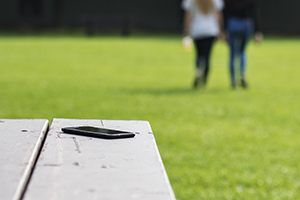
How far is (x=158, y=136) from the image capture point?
6.47m

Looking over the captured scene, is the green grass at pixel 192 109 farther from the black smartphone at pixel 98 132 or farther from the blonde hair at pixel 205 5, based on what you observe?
the black smartphone at pixel 98 132

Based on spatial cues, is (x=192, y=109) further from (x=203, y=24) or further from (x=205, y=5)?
(x=205, y=5)

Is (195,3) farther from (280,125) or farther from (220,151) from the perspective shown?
(220,151)

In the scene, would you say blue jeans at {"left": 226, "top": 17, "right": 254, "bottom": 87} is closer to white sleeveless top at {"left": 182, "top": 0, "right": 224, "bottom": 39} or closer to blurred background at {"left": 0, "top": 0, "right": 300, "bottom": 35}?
white sleeveless top at {"left": 182, "top": 0, "right": 224, "bottom": 39}

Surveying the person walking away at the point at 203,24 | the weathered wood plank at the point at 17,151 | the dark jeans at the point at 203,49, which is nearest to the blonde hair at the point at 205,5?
the person walking away at the point at 203,24

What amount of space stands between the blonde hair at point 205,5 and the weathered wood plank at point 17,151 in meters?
8.46

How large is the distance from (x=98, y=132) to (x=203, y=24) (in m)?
8.54

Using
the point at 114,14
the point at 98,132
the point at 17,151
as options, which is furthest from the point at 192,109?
the point at 114,14

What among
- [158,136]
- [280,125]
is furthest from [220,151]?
[280,125]

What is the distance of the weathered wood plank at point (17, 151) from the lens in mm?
1318

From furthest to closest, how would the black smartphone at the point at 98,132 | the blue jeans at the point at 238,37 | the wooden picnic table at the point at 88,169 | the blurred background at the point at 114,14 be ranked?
the blurred background at the point at 114,14 < the blue jeans at the point at 238,37 < the black smartphone at the point at 98,132 < the wooden picnic table at the point at 88,169

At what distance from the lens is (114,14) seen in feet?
134

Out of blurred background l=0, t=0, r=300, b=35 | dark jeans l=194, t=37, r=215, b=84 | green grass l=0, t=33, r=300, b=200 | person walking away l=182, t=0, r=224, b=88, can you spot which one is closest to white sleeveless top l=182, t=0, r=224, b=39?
person walking away l=182, t=0, r=224, b=88

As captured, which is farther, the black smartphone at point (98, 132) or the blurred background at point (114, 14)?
the blurred background at point (114, 14)
